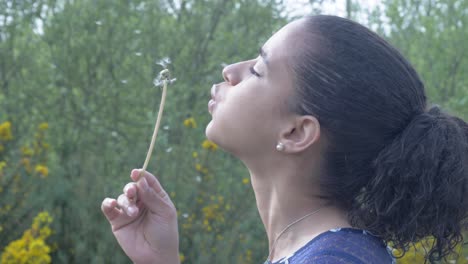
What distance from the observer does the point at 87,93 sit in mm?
5000

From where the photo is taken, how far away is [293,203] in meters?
1.73

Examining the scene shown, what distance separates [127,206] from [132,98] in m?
3.11

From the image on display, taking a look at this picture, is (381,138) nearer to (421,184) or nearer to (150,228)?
(421,184)

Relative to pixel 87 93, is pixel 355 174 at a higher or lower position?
higher

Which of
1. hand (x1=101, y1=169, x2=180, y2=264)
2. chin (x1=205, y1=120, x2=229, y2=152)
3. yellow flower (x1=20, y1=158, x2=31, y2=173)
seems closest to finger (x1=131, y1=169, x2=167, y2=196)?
hand (x1=101, y1=169, x2=180, y2=264)

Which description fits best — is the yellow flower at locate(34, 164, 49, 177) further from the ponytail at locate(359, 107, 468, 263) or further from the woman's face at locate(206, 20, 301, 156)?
the ponytail at locate(359, 107, 468, 263)

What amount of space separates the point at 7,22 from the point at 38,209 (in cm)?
159

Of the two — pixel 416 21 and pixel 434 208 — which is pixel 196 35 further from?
pixel 434 208

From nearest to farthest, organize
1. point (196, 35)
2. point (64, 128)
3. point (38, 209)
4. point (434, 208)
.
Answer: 1. point (434, 208)
2. point (38, 209)
3. point (64, 128)
4. point (196, 35)

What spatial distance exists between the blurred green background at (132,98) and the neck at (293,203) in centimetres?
212

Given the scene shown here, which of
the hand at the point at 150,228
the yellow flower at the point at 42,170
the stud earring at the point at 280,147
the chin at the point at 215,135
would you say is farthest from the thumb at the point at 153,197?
the yellow flower at the point at 42,170

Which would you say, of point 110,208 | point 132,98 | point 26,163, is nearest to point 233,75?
Result: point 110,208

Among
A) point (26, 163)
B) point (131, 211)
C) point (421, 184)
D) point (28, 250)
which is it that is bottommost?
point (28, 250)

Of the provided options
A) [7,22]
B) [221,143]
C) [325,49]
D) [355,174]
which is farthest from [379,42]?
[7,22]
